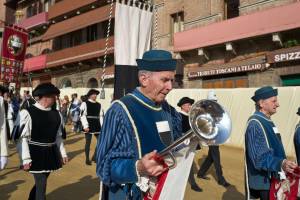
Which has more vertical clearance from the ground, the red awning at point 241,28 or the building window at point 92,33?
the building window at point 92,33

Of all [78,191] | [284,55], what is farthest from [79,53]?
[78,191]

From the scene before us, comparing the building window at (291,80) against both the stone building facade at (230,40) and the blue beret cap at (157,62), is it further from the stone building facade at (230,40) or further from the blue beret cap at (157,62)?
the blue beret cap at (157,62)

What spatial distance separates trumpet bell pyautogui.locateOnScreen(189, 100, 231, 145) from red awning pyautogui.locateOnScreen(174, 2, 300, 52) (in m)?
13.4

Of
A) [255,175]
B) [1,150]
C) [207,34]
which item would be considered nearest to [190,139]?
[255,175]

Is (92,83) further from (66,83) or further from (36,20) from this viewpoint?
(36,20)

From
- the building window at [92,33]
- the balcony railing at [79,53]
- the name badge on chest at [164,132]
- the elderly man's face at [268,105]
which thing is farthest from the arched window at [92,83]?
the name badge on chest at [164,132]

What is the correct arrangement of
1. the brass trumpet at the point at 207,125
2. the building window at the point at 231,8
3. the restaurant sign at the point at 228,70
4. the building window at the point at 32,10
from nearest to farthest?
the brass trumpet at the point at 207,125
the restaurant sign at the point at 228,70
the building window at the point at 231,8
the building window at the point at 32,10

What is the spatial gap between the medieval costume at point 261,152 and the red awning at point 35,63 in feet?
90.2

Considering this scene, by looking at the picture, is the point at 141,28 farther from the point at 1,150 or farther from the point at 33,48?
the point at 33,48

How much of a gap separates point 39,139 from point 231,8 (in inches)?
598

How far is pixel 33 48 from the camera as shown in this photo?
3356cm

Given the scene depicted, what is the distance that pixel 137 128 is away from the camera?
2.56 metres

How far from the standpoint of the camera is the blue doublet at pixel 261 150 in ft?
12.7

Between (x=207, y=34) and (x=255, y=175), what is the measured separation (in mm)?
14648
